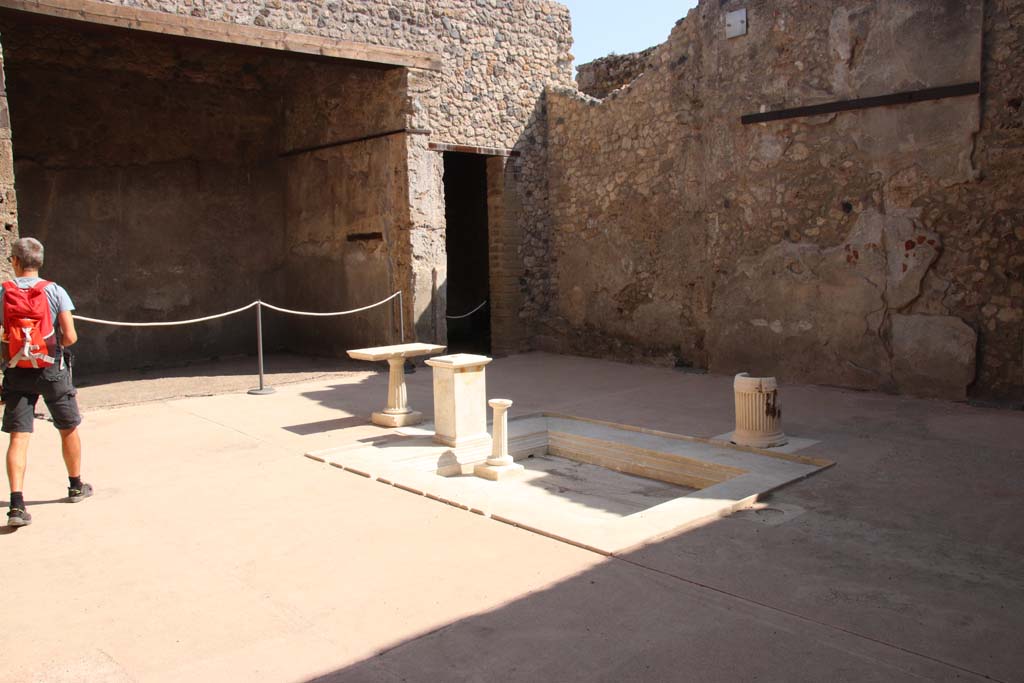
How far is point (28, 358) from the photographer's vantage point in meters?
4.45

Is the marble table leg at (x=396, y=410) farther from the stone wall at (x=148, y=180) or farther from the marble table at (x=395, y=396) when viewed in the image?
the stone wall at (x=148, y=180)

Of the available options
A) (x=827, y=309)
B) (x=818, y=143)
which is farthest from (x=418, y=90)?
(x=827, y=309)

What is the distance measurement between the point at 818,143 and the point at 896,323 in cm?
180

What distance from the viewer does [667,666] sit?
2.82m

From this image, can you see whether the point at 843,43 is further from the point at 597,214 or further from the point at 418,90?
the point at 418,90

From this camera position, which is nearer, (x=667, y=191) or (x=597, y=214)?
(x=667, y=191)

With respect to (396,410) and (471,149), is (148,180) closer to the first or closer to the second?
(471,149)

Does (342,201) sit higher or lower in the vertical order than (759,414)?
higher

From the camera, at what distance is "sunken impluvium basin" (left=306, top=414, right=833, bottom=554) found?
4.29 meters

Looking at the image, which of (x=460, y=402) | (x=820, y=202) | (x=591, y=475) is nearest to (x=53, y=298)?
(x=460, y=402)

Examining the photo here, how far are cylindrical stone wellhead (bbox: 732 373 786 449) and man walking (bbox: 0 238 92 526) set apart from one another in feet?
13.6

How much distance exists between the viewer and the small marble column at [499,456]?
18.6 feet

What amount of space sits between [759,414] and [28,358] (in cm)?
441

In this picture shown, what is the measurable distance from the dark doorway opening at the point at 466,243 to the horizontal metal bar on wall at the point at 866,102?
6.17 metres
